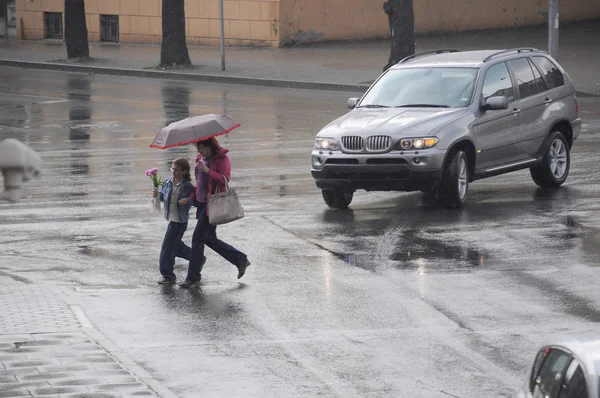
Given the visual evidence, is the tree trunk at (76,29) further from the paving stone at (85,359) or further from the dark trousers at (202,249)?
the paving stone at (85,359)

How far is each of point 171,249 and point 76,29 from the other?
28958mm

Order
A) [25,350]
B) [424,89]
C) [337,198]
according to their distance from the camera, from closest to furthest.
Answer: [25,350]
[337,198]
[424,89]

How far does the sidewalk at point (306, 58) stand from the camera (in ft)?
111

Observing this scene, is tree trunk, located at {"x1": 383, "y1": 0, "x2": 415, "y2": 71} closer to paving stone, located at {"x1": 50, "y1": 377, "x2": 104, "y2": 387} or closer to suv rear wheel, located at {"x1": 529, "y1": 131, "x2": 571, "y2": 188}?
suv rear wheel, located at {"x1": 529, "y1": 131, "x2": 571, "y2": 188}

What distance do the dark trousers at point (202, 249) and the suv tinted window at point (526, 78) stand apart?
6.21 m

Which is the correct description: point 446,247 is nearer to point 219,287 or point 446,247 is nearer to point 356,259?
point 356,259

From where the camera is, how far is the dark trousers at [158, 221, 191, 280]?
461 inches

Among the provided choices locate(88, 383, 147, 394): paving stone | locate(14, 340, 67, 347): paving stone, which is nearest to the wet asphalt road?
locate(88, 383, 147, 394): paving stone

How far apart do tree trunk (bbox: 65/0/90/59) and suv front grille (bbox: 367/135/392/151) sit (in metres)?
25.7

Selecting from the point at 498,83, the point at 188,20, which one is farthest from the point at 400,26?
the point at 498,83

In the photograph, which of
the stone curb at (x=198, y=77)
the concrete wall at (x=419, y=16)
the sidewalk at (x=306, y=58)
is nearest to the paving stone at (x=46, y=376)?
the stone curb at (x=198, y=77)

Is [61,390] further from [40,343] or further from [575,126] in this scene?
[575,126]

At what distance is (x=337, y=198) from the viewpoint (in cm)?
1562

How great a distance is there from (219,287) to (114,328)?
1.73 meters
